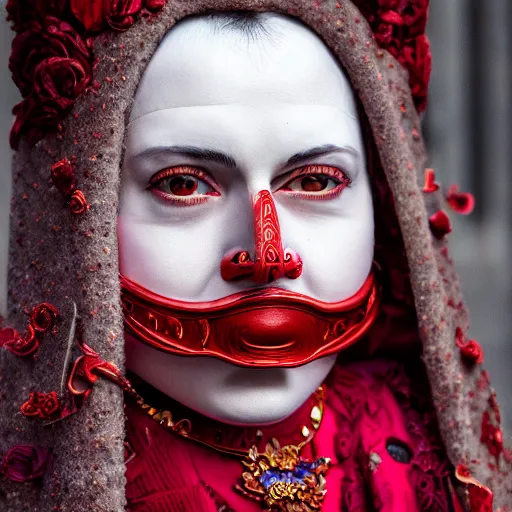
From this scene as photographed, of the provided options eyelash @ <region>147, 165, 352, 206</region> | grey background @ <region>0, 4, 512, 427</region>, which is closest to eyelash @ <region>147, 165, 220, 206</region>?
eyelash @ <region>147, 165, 352, 206</region>

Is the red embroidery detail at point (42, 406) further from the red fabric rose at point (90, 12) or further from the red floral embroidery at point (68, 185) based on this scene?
the red fabric rose at point (90, 12)

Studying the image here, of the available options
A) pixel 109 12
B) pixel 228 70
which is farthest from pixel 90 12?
pixel 228 70

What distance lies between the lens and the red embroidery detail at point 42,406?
139 cm

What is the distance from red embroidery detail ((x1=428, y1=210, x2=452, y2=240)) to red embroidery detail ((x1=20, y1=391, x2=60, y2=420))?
0.69 meters

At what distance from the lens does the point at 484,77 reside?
446cm

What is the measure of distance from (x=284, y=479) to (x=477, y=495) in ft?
1.05

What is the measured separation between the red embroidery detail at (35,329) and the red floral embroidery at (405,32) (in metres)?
0.69

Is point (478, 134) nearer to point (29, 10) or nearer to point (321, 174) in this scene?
point (321, 174)

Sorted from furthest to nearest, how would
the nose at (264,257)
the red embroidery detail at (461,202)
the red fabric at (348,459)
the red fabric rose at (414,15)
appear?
1. the red embroidery detail at (461,202)
2. the red fabric rose at (414,15)
3. the red fabric at (348,459)
4. the nose at (264,257)

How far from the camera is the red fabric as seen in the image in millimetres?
1477

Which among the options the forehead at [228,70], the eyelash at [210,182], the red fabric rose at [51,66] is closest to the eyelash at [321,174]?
the eyelash at [210,182]

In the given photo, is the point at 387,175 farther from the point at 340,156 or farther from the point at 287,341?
the point at 287,341

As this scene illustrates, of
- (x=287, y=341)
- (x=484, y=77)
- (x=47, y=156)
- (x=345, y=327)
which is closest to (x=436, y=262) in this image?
(x=345, y=327)

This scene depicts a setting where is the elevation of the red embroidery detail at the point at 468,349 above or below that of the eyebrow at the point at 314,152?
below
